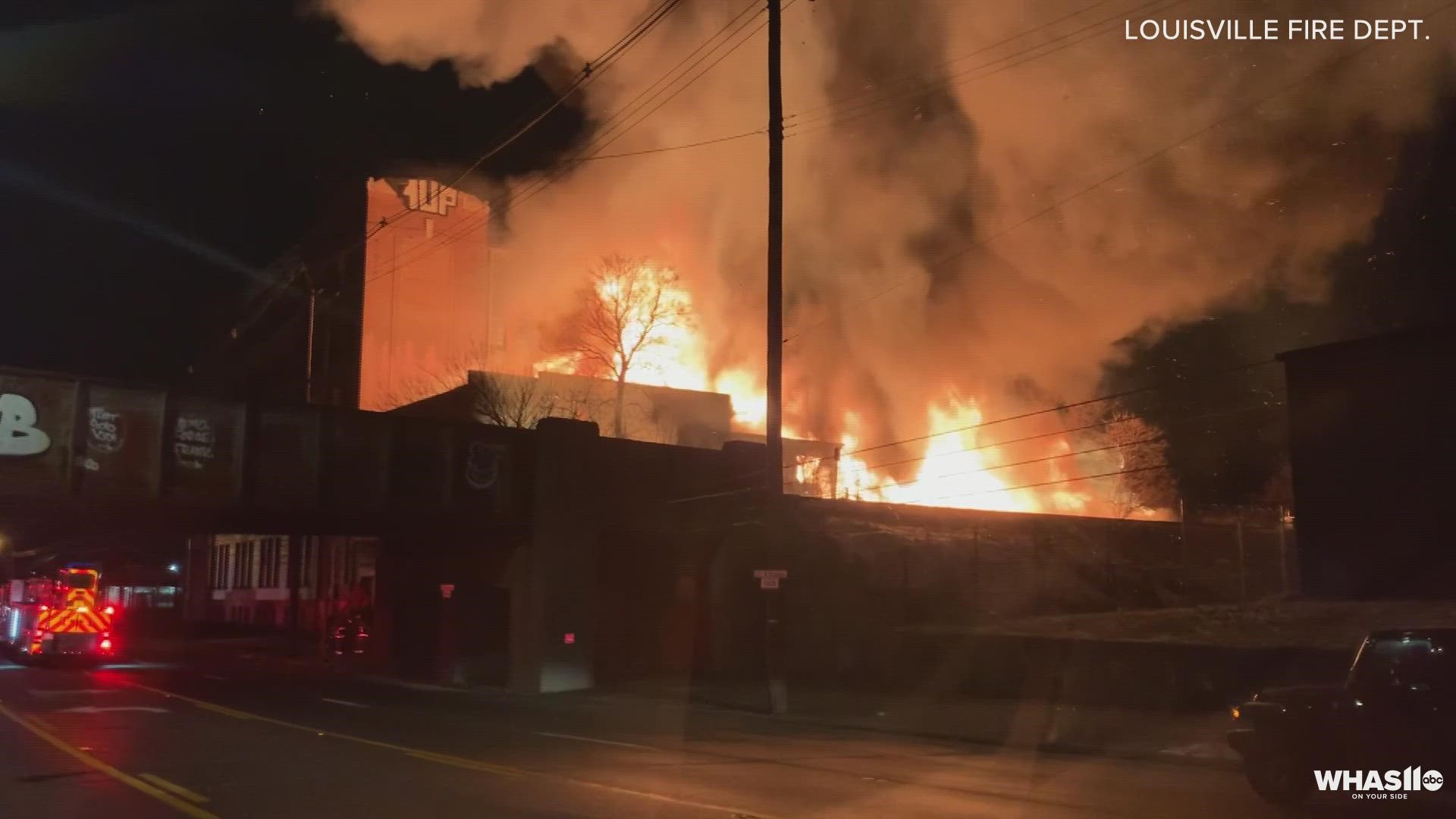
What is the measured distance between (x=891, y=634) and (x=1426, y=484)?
11.3 m

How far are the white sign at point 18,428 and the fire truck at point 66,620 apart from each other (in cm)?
1501

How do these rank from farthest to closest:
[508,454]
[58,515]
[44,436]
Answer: [508,454] < [58,515] < [44,436]

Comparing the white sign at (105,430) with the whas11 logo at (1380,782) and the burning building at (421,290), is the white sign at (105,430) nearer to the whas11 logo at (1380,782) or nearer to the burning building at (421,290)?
the whas11 logo at (1380,782)

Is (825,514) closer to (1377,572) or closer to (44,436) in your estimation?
→ (1377,572)

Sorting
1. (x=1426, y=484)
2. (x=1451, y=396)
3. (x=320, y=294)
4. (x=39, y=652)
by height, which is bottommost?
(x=39, y=652)

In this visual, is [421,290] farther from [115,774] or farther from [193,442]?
[115,774]

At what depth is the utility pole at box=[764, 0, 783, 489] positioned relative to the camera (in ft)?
71.8

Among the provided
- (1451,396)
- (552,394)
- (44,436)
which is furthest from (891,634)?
(552,394)

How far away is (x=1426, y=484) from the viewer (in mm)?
23500

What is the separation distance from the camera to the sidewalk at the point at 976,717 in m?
16.1

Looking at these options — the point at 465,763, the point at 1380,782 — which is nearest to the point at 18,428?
the point at 465,763

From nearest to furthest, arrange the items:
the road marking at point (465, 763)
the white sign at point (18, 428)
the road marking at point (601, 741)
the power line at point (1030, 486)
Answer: the road marking at point (465, 763)
the road marking at point (601, 741)
the white sign at point (18, 428)
the power line at point (1030, 486)

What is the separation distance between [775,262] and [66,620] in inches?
1018

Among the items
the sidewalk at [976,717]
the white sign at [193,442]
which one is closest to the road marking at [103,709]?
the white sign at [193,442]
